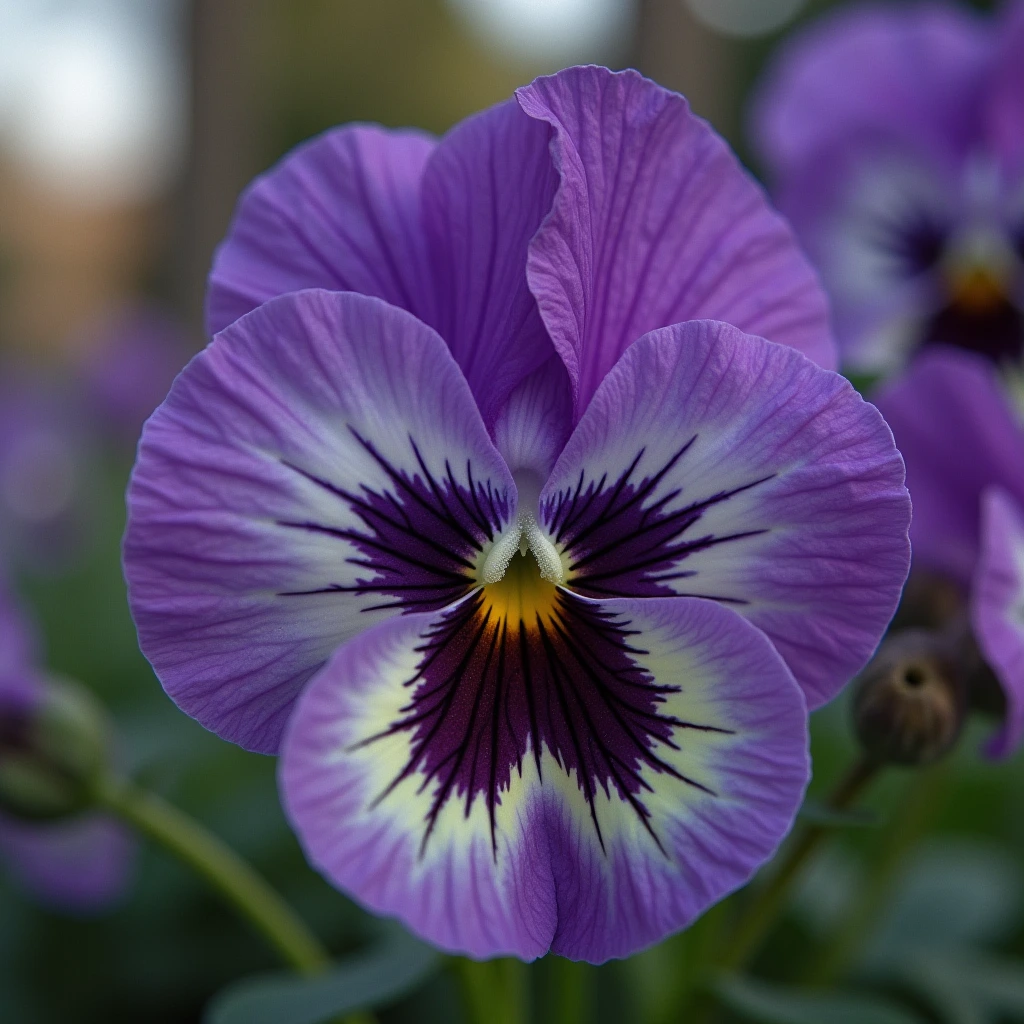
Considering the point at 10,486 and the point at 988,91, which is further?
the point at 10,486

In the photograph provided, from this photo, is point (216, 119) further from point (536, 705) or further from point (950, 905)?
point (536, 705)

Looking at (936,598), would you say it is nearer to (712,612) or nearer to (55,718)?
(712,612)

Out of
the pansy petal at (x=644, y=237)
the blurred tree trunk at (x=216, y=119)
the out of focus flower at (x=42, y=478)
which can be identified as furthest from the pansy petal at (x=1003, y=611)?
the blurred tree trunk at (x=216, y=119)

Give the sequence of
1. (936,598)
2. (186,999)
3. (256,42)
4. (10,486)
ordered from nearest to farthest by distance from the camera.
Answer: (936,598), (186,999), (10,486), (256,42)

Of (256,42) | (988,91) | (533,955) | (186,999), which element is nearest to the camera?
(533,955)

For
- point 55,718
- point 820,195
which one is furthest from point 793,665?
point 820,195

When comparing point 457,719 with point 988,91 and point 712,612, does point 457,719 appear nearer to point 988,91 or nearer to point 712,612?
point 712,612

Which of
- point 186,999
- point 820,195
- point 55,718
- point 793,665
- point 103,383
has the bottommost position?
point 186,999

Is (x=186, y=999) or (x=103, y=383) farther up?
(x=103, y=383)
